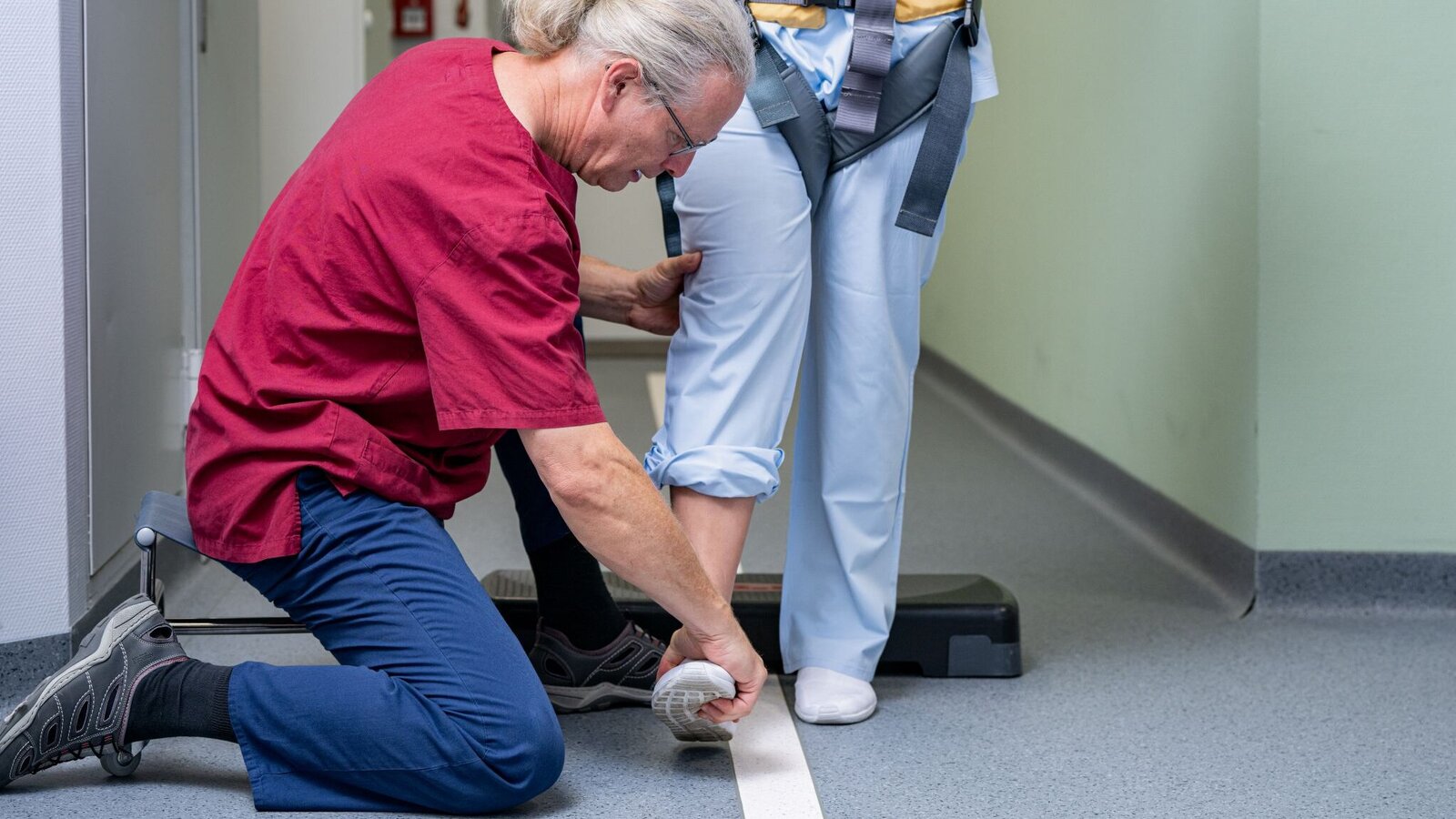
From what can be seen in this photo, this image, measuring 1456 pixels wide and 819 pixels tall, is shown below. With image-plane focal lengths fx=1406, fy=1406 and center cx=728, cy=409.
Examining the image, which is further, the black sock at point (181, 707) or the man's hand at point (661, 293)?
the man's hand at point (661, 293)

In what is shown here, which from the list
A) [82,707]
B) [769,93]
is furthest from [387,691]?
[769,93]

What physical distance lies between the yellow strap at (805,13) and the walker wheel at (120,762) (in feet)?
3.40

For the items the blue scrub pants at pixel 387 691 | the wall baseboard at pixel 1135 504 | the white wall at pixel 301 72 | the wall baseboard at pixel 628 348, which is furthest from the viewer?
the wall baseboard at pixel 628 348

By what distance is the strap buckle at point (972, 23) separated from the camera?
166cm

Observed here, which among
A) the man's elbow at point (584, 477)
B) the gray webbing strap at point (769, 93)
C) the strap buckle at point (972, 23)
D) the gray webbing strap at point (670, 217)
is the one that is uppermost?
the strap buckle at point (972, 23)

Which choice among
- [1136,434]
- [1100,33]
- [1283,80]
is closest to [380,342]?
[1283,80]

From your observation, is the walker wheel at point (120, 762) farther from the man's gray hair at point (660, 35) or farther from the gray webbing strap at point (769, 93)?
the gray webbing strap at point (769, 93)

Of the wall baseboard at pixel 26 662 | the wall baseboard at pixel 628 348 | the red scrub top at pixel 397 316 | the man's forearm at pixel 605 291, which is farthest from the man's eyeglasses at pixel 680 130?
the wall baseboard at pixel 628 348

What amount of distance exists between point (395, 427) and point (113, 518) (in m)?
0.71

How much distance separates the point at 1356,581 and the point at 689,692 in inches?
50.7

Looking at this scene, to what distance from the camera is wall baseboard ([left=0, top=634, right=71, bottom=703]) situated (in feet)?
5.49

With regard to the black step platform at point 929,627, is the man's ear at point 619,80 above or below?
above

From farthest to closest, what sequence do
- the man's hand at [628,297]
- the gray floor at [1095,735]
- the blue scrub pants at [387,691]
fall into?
1. the man's hand at [628,297]
2. the gray floor at [1095,735]
3. the blue scrub pants at [387,691]

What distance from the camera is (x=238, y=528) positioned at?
4.60ft
